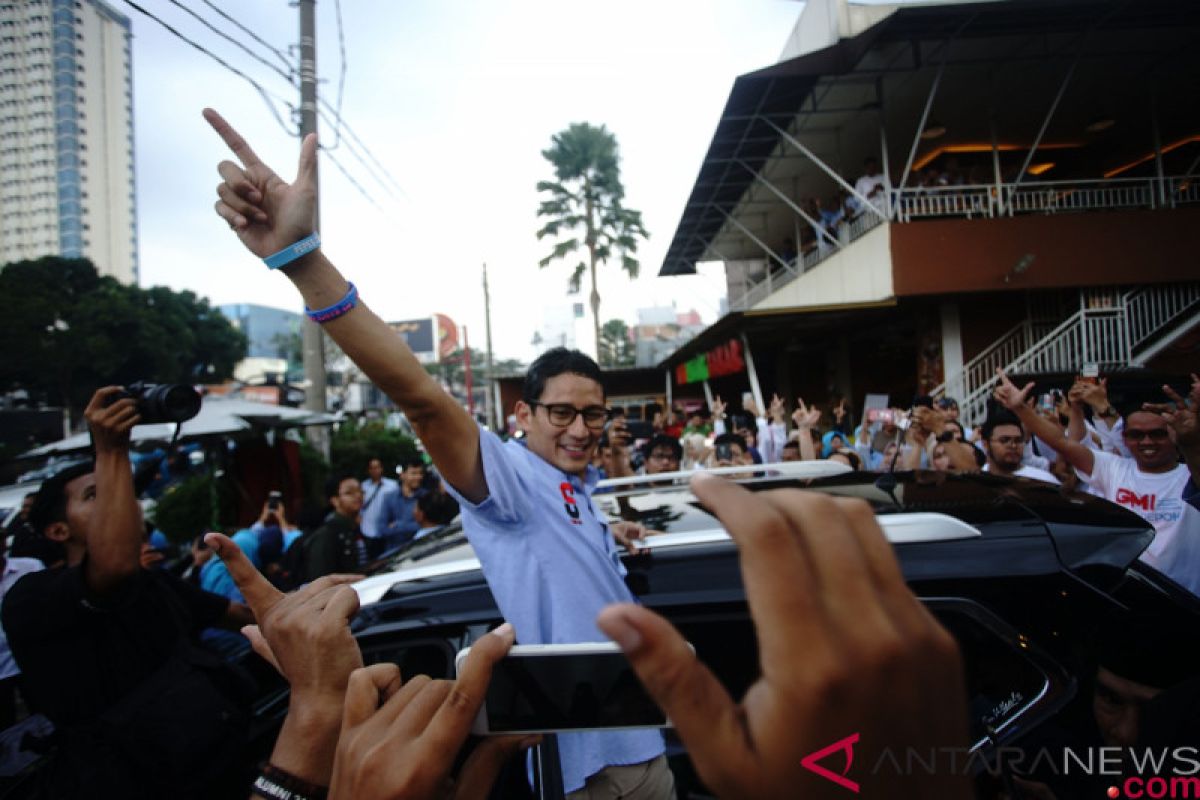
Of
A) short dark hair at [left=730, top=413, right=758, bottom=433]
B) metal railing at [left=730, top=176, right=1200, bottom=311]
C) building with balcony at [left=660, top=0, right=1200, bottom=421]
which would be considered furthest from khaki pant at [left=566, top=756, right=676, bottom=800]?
metal railing at [left=730, top=176, right=1200, bottom=311]


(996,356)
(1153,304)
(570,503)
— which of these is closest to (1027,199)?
(1153,304)

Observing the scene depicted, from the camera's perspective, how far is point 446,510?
4984 millimetres

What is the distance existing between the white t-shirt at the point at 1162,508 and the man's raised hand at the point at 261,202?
9.97 feet

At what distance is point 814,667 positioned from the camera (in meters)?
0.44

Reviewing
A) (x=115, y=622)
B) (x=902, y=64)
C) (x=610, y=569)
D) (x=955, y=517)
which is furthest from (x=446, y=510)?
(x=902, y=64)

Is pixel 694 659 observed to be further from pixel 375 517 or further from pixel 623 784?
pixel 375 517

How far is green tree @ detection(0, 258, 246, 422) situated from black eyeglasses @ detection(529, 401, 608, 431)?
32.6 ft

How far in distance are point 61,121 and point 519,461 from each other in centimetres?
442

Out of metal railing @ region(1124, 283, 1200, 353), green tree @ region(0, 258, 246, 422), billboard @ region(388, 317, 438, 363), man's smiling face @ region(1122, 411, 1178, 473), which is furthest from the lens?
billboard @ region(388, 317, 438, 363)

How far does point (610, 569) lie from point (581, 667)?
0.94m

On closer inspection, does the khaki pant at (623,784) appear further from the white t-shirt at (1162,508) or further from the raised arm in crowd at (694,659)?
the white t-shirt at (1162,508)

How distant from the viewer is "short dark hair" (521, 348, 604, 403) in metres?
1.89

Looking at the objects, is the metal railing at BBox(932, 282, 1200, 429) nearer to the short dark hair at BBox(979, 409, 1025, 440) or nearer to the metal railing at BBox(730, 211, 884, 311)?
the metal railing at BBox(730, 211, 884, 311)

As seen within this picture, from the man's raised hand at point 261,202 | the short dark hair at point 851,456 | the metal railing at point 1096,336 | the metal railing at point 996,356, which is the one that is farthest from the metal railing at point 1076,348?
the man's raised hand at point 261,202
